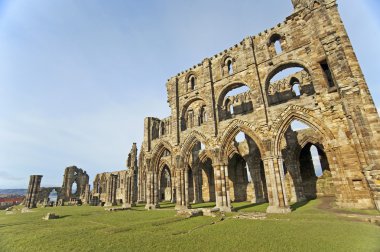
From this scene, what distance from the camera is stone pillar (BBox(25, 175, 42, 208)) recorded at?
2788 cm

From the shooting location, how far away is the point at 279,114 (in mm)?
13844

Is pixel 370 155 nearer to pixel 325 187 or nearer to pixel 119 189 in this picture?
pixel 325 187

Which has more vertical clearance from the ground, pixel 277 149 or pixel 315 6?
pixel 315 6

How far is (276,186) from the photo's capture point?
513 inches

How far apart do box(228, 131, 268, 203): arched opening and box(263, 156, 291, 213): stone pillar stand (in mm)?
6521

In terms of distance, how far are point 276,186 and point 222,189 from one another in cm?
415

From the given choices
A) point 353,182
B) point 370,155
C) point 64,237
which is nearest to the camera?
point 64,237

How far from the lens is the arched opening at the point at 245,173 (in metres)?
19.7

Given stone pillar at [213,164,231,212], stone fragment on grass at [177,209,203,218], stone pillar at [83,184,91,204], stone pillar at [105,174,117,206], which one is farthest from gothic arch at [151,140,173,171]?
stone pillar at [83,184,91,204]

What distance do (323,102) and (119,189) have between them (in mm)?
39152

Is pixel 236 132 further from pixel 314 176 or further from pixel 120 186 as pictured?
pixel 120 186

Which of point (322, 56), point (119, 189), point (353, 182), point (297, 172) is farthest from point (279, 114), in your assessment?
point (119, 189)

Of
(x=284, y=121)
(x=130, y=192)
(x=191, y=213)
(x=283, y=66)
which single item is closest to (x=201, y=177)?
(x=130, y=192)

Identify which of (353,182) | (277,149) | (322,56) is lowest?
(353,182)
